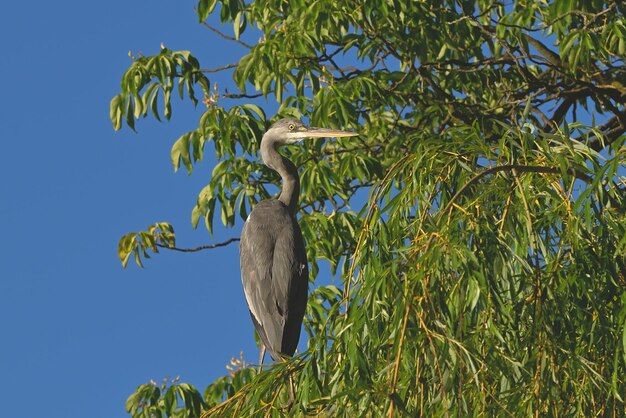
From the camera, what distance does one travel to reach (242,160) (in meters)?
7.90

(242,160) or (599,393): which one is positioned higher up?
(242,160)

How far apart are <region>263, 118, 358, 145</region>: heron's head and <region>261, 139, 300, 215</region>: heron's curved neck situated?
0.05m

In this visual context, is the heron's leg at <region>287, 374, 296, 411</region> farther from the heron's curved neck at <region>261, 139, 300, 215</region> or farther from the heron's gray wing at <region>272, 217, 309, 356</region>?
the heron's curved neck at <region>261, 139, 300, 215</region>

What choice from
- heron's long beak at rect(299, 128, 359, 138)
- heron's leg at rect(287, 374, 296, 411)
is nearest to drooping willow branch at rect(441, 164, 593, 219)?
heron's leg at rect(287, 374, 296, 411)

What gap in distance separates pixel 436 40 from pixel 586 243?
3.85 meters

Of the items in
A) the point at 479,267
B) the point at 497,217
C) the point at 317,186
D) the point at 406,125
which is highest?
the point at 406,125

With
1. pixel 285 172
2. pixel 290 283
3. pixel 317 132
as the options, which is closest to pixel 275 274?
pixel 290 283

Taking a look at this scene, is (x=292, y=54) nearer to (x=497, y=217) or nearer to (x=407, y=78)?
(x=407, y=78)

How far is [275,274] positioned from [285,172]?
0.95m

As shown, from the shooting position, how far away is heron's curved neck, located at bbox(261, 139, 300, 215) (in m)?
7.20

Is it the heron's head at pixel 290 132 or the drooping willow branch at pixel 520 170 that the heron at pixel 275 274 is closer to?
the heron's head at pixel 290 132

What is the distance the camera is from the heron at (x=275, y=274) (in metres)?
6.42

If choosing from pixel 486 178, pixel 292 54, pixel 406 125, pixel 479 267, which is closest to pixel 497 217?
pixel 486 178

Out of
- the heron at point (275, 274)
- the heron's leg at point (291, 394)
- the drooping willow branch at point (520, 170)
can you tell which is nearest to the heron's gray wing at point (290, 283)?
the heron at point (275, 274)
